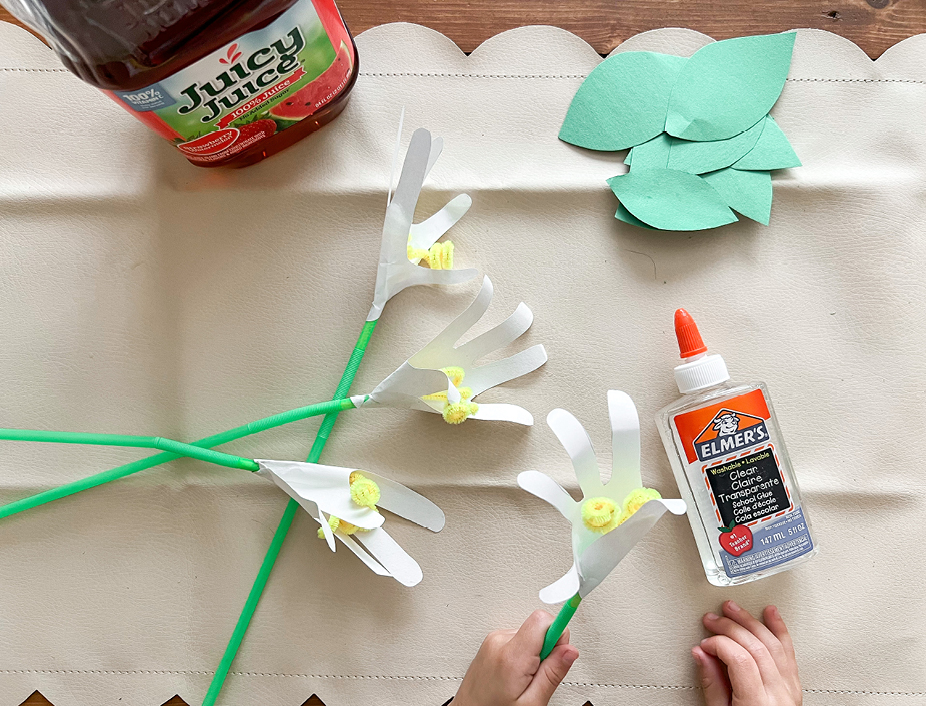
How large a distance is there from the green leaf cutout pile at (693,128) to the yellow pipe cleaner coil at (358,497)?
0.35 m

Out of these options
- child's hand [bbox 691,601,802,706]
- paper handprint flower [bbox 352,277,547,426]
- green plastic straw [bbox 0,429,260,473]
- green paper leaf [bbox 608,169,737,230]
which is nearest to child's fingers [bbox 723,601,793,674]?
child's hand [bbox 691,601,802,706]

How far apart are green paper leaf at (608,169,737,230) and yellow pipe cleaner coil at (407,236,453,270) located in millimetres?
173

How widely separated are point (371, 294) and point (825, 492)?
1.59 ft

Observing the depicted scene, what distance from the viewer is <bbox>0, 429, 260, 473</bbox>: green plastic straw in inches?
23.1

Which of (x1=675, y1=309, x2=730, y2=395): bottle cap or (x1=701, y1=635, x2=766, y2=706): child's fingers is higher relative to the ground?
(x1=675, y1=309, x2=730, y2=395): bottle cap

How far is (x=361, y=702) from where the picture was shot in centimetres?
62

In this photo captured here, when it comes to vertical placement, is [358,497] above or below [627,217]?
below

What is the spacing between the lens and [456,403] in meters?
0.58

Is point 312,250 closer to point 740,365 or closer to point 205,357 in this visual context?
point 205,357

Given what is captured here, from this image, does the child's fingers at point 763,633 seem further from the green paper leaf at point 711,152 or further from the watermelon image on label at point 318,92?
the watermelon image on label at point 318,92

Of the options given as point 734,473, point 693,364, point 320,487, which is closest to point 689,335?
point 693,364

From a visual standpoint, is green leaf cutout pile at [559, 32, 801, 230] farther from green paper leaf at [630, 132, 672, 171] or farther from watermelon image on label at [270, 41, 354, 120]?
watermelon image on label at [270, 41, 354, 120]

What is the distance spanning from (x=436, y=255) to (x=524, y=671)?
15.4 inches

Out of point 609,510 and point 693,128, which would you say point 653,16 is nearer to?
point 693,128
